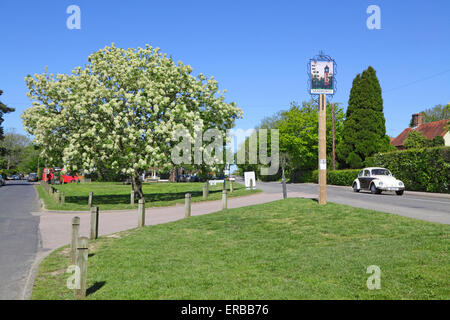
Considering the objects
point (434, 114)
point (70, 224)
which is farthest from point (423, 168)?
point (434, 114)

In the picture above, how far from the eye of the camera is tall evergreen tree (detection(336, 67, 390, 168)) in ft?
147

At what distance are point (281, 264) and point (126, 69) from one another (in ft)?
57.0

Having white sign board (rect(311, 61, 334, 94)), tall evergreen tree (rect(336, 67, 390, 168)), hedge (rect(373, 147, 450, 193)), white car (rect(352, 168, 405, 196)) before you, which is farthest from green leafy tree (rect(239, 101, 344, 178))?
white sign board (rect(311, 61, 334, 94))

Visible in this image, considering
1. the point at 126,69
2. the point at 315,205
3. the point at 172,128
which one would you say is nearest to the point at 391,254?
the point at 315,205

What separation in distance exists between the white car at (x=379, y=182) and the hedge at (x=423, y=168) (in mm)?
4563

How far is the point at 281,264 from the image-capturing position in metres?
6.61

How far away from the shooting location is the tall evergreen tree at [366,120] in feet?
147

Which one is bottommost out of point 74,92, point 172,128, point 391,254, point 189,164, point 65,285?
point 65,285

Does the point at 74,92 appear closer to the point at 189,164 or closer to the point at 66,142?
the point at 66,142

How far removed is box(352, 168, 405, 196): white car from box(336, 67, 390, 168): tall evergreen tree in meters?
21.1

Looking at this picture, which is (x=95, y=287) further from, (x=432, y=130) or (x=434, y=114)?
(x=434, y=114)

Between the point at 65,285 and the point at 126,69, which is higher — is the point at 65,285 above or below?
below

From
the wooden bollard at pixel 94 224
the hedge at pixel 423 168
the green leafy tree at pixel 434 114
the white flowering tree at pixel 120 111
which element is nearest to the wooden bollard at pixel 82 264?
the wooden bollard at pixel 94 224
